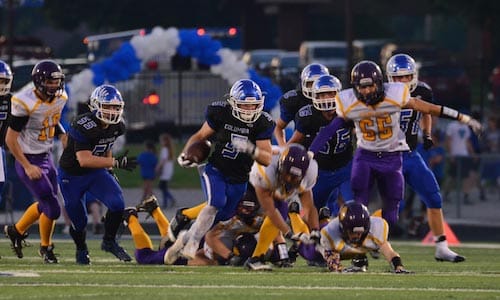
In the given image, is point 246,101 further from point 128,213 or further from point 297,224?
point 128,213

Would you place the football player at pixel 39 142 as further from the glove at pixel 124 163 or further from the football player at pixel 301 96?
the football player at pixel 301 96

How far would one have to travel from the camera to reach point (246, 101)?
14.2 meters

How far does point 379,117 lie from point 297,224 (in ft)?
3.66

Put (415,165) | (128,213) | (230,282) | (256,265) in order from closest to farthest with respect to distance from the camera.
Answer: (230,282) → (256,265) → (128,213) → (415,165)

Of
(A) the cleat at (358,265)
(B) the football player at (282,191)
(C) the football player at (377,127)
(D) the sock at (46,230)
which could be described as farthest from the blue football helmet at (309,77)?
(D) the sock at (46,230)

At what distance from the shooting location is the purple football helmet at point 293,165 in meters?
13.6

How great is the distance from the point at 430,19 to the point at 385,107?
52.8m

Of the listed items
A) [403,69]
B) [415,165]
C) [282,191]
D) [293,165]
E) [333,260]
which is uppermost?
[403,69]

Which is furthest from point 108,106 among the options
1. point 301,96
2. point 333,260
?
point 333,260

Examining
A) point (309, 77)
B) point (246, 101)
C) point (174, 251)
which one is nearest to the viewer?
point (246, 101)

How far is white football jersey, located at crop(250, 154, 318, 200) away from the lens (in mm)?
13812

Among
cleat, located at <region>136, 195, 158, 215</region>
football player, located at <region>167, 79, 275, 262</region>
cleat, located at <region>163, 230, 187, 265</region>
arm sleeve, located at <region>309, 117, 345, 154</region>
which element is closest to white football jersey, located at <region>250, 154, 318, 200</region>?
football player, located at <region>167, 79, 275, 262</region>

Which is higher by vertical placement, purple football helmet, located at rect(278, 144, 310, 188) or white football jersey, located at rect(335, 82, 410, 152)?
white football jersey, located at rect(335, 82, 410, 152)

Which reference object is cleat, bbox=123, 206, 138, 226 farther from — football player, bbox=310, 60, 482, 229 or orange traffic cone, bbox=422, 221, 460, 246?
orange traffic cone, bbox=422, 221, 460, 246
